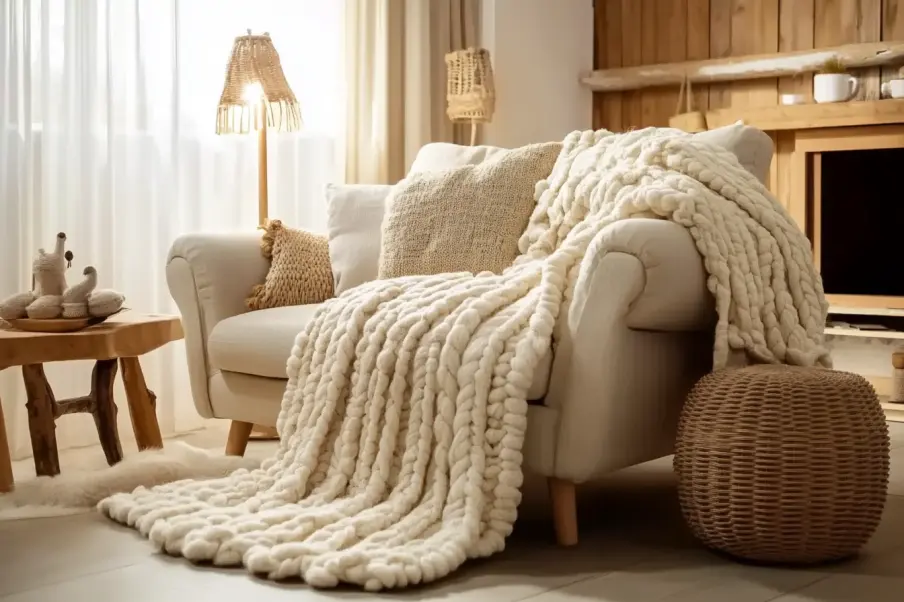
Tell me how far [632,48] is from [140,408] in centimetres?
295

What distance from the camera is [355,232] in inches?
124

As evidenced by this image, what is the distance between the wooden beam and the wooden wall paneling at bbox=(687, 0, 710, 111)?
7 cm

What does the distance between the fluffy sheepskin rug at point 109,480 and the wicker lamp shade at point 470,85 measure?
1.98 meters

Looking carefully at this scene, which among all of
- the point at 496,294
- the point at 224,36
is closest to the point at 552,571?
the point at 496,294

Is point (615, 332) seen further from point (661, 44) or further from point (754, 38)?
point (661, 44)

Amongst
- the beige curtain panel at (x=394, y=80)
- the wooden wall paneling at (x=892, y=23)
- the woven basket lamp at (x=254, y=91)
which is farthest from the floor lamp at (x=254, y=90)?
the wooden wall paneling at (x=892, y=23)

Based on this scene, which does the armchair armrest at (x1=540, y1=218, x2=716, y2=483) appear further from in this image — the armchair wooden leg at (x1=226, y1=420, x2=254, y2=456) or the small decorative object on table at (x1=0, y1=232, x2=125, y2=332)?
the small decorative object on table at (x1=0, y1=232, x2=125, y2=332)

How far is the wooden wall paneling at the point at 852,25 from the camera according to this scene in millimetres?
4328


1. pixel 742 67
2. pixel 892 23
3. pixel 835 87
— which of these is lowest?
pixel 835 87

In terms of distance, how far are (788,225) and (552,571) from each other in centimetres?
92

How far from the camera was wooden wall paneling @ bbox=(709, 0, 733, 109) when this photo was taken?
4727mm

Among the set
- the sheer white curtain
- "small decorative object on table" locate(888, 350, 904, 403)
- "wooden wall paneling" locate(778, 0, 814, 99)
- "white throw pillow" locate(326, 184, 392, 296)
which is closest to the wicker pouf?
"white throw pillow" locate(326, 184, 392, 296)

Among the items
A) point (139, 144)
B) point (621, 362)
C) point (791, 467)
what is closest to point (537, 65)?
point (139, 144)

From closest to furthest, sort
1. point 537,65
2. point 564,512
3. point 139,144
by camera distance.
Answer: point 564,512
point 139,144
point 537,65
